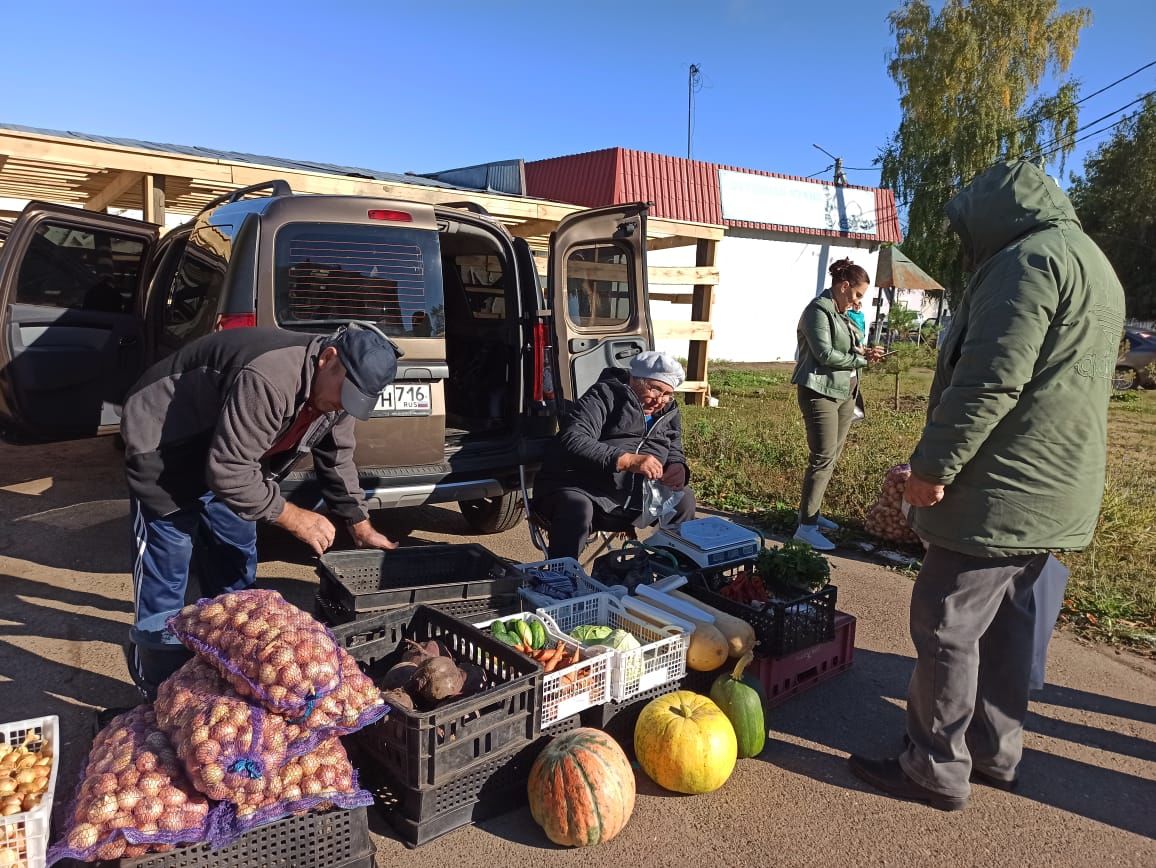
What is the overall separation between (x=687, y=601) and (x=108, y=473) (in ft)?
21.1

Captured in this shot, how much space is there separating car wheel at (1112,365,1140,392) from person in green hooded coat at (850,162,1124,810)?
18.2m

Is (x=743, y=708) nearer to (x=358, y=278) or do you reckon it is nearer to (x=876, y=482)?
(x=358, y=278)

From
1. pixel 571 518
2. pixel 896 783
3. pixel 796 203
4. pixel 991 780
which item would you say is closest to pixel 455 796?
pixel 896 783

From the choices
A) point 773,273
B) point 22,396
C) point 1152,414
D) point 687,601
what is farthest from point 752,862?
point 773,273

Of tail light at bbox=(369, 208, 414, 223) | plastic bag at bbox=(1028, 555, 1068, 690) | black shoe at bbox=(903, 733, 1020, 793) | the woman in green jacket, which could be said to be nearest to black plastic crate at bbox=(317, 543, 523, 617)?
black shoe at bbox=(903, 733, 1020, 793)

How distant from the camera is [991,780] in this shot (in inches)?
120

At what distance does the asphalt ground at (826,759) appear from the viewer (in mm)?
2662

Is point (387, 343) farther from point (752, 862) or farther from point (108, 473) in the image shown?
point (108, 473)

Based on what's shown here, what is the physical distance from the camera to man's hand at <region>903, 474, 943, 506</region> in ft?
8.92

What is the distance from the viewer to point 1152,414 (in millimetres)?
14070

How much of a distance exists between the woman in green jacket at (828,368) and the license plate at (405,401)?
260 centimetres

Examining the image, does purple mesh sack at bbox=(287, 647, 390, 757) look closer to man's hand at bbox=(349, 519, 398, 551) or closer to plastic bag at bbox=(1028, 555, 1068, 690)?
man's hand at bbox=(349, 519, 398, 551)

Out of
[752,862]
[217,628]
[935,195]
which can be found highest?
[935,195]

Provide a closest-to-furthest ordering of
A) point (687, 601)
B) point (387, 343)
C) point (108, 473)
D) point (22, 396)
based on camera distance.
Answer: point (387, 343) < point (687, 601) < point (22, 396) < point (108, 473)
